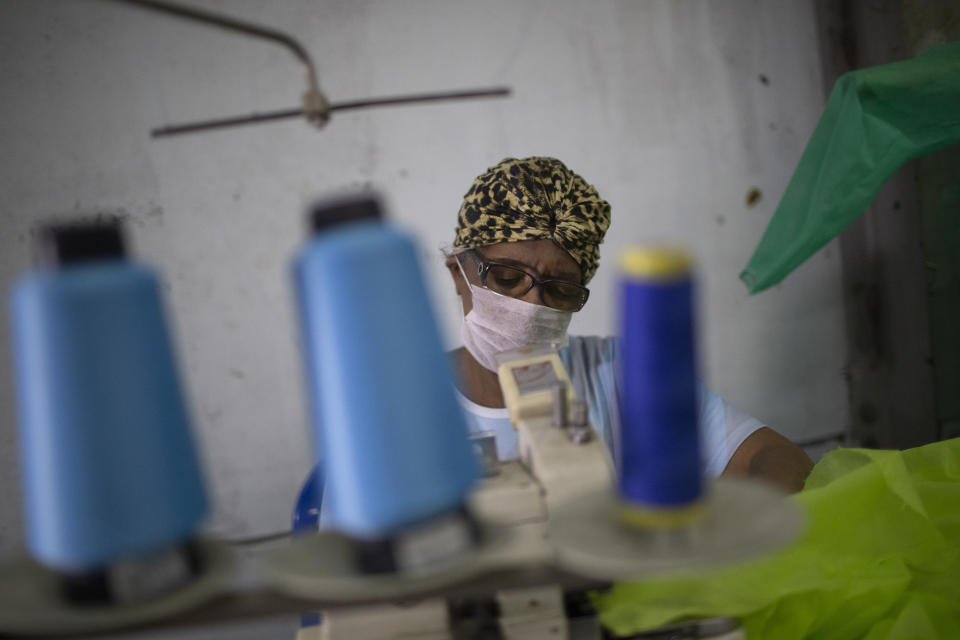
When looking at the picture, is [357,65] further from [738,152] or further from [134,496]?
[134,496]

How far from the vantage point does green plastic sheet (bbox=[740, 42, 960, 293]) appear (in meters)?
1.56

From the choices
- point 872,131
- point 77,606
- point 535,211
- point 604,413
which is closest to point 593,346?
point 604,413

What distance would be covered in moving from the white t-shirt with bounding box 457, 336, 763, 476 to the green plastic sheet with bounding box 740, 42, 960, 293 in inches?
18.8

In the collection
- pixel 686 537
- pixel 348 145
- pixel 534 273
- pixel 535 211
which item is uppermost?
pixel 348 145

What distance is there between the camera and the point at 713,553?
1.69 ft

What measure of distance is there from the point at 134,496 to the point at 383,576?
0.58 feet

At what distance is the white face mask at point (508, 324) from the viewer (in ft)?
5.77

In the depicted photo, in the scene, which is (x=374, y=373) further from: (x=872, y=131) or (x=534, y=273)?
(x=872, y=131)

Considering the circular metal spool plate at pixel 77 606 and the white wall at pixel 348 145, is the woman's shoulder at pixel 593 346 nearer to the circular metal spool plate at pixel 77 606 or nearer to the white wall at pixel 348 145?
the white wall at pixel 348 145

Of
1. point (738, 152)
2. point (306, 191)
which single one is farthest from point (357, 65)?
point (738, 152)

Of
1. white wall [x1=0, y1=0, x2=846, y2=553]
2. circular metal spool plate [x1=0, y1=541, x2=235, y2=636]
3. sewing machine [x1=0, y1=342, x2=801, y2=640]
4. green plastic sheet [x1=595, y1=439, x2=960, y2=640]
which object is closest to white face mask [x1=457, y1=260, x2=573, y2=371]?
white wall [x1=0, y1=0, x2=846, y2=553]

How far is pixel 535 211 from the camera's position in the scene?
1.76 m

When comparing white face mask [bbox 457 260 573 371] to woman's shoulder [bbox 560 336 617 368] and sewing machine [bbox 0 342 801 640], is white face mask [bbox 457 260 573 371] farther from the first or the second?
sewing machine [bbox 0 342 801 640]

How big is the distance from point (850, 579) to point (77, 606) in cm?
89
